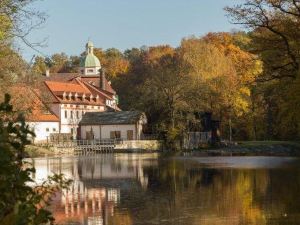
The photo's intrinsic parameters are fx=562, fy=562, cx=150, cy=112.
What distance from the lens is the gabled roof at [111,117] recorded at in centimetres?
6788

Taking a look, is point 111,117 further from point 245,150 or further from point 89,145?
point 245,150

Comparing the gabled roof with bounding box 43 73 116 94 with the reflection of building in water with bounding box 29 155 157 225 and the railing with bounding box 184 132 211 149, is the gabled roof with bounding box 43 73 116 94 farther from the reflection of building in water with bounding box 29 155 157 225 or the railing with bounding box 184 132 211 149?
the reflection of building in water with bounding box 29 155 157 225

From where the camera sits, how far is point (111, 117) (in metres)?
71.4

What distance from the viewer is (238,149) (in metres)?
60.2

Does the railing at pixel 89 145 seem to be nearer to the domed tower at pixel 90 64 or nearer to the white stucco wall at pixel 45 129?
the white stucco wall at pixel 45 129

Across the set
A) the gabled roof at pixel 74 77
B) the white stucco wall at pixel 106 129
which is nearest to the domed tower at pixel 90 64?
the gabled roof at pixel 74 77

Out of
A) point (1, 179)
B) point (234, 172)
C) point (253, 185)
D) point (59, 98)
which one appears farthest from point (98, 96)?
point (1, 179)

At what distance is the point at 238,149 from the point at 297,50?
135ft

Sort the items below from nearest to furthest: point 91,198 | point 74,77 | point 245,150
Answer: point 91,198
point 245,150
point 74,77

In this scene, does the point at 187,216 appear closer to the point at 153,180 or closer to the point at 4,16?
the point at 4,16

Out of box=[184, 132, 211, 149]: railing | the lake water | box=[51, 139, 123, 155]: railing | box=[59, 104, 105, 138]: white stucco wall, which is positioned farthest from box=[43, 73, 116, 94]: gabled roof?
the lake water

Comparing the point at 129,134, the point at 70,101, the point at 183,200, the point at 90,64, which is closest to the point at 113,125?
the point at 129,134

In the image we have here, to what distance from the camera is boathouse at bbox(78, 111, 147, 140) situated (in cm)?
6819

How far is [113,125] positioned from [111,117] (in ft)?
4.74
